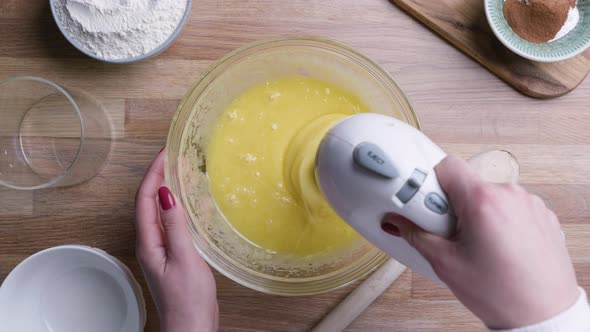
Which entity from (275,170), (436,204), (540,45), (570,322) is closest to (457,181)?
(436,204)

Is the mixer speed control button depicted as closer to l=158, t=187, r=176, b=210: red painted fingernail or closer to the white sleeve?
the white sleeve

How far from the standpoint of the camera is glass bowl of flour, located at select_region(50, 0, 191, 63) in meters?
0.85

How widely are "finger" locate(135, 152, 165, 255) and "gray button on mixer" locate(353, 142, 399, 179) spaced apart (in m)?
0.39

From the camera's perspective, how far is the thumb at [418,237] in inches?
21.2

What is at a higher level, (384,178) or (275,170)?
(384,178)

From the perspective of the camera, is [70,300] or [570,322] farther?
[70,300]

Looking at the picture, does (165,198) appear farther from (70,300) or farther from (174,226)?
(70,300)

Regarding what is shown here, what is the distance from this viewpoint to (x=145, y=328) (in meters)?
0.91

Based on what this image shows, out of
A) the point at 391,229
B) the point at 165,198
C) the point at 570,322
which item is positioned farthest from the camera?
the point at 165,198

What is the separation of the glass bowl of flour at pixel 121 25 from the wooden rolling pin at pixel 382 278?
0.51 metres

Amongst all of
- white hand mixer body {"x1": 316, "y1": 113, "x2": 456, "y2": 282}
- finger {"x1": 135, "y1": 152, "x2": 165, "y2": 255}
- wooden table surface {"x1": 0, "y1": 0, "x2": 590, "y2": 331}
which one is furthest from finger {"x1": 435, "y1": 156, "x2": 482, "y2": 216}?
finger {"x1": 135, "y1": 152, "x2": 165, "y2": 255}

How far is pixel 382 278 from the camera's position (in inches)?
33.5

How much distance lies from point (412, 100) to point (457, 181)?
38 cm

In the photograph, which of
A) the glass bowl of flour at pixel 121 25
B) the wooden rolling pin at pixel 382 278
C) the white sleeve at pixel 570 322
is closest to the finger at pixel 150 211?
the glass bowl of flour at pixel 121 25
